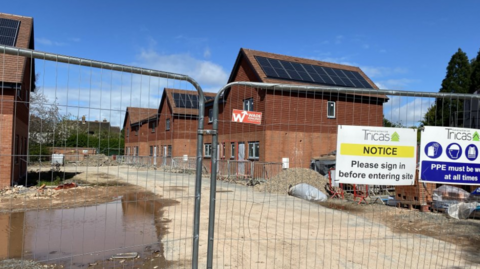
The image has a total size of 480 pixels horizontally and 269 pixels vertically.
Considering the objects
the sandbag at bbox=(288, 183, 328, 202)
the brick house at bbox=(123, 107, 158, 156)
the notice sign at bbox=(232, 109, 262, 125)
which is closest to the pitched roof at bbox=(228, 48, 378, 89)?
the sandbag at bbox=(288, 183, 328, 202)

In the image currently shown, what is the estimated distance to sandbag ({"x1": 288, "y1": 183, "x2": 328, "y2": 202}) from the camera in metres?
14.2

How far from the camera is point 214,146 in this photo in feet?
12.8

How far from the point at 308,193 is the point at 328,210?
2.26 meters

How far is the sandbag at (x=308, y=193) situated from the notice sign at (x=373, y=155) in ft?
32.4

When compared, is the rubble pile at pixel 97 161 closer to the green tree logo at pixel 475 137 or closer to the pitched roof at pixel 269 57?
the green tree logo at pixel 475 137

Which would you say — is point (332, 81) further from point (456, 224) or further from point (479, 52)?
point (479, 52)

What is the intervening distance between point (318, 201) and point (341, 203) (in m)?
0.89

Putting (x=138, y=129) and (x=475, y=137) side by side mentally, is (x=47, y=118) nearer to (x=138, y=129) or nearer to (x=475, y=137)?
(x=138, y=129)

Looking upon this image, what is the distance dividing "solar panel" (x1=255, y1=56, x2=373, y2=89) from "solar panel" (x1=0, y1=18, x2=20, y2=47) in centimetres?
1386

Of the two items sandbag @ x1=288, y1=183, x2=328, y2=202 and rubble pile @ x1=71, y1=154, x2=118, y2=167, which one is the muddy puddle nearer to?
rubble pile @ x1=71, y1=154, x2=118, y2=167

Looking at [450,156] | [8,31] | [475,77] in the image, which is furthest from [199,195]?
[475,77]

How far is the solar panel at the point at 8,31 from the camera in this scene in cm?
1627

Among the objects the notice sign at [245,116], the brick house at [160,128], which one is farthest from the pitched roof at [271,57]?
the notice sign at [245,116]

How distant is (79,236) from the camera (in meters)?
8.30
